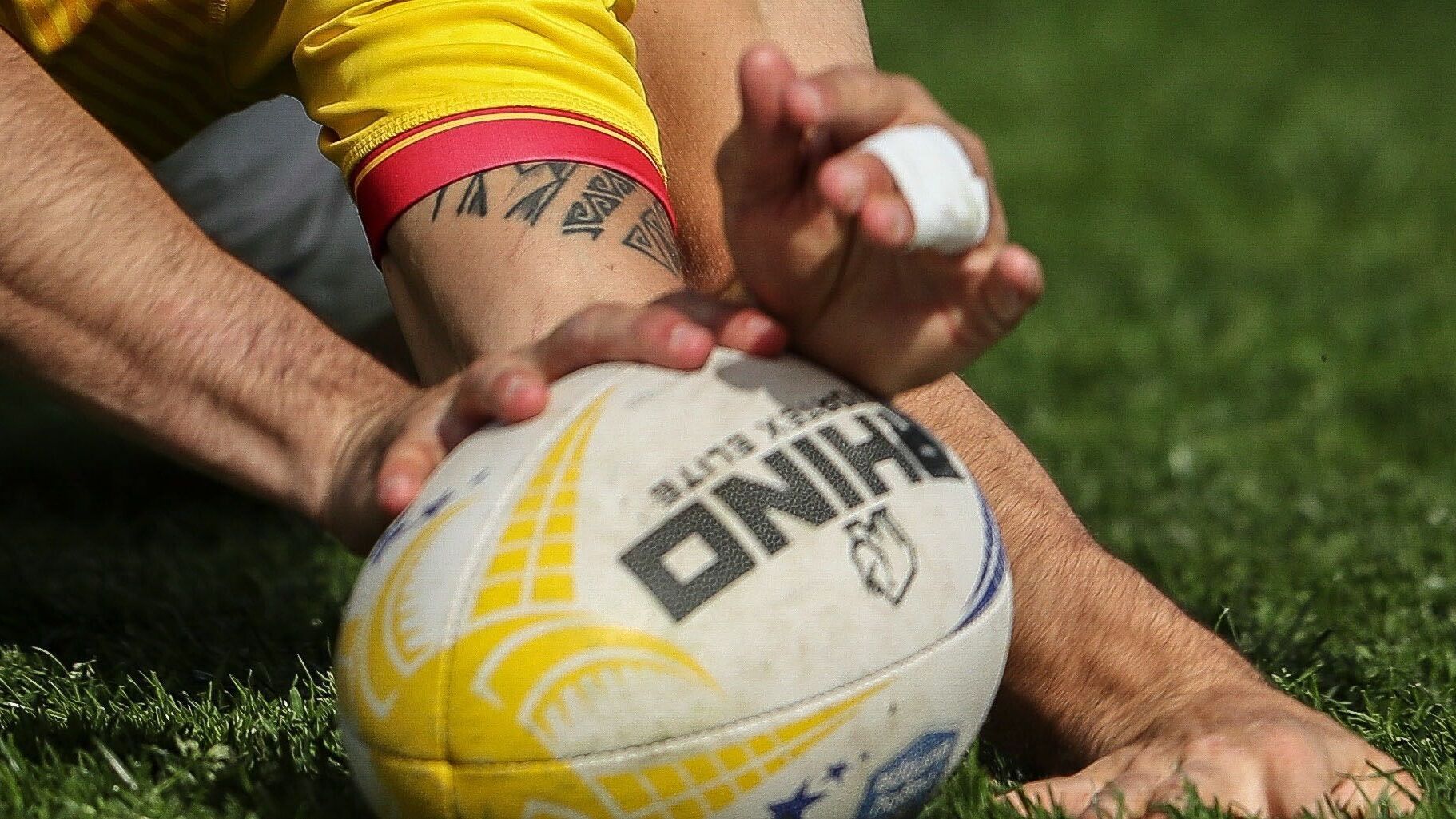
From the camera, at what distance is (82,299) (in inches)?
90.2

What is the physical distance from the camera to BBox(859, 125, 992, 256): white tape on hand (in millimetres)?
1836

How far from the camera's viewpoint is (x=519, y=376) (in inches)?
79.0

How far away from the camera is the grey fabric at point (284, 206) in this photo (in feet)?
13.2

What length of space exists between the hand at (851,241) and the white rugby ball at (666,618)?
98 mm

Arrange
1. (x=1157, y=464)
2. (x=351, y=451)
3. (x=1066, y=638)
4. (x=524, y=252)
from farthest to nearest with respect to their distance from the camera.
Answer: (x=1157, y=464)
(x=1066, y=638)
(x=524, y=252)
(x=351, y=451)

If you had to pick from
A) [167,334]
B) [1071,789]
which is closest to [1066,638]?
[1071,789]

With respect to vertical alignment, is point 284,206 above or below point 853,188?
below

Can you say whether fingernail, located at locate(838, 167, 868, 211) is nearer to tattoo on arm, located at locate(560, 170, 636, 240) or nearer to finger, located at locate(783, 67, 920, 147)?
finger, located at locate(783, 67, 920, 147)

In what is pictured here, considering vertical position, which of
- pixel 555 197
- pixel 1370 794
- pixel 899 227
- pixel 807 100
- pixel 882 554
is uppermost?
pixel 807 100

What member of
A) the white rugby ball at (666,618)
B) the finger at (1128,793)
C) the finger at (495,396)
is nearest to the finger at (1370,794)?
the finger at (1128,793)

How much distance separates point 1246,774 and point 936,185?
904 mm

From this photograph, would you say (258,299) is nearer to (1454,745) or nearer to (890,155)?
(890,155)

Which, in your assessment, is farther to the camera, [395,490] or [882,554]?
[395,490]

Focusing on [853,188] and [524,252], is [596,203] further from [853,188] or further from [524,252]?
[853,188]
